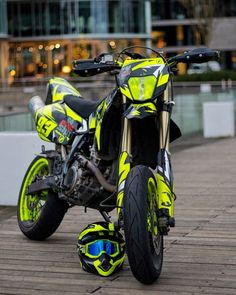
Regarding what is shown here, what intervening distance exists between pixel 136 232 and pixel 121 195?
395 mm

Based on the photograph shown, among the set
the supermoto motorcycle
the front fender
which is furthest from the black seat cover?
the front fender

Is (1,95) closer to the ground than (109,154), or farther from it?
closer to the ground

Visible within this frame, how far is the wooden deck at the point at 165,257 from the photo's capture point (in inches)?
233

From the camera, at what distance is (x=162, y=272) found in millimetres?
6289

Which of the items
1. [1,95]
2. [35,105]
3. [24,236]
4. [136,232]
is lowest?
[1,95]

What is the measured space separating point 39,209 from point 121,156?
5.10 feet

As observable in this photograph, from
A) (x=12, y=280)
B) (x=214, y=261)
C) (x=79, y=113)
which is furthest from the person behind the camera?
(x=79, y=113)

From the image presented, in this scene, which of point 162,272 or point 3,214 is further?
point 3,214

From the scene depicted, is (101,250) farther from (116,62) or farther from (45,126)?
(45,126)

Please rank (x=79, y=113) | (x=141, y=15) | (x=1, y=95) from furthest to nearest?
(x=141, y=15)
(x=1, y=95)
(x=79, y=113)

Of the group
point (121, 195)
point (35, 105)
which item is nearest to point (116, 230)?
point (121, 195)

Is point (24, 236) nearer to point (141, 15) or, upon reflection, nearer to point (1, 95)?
point (1, 95)

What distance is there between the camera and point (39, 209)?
7516mm

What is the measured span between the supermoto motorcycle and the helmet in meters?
0.20
